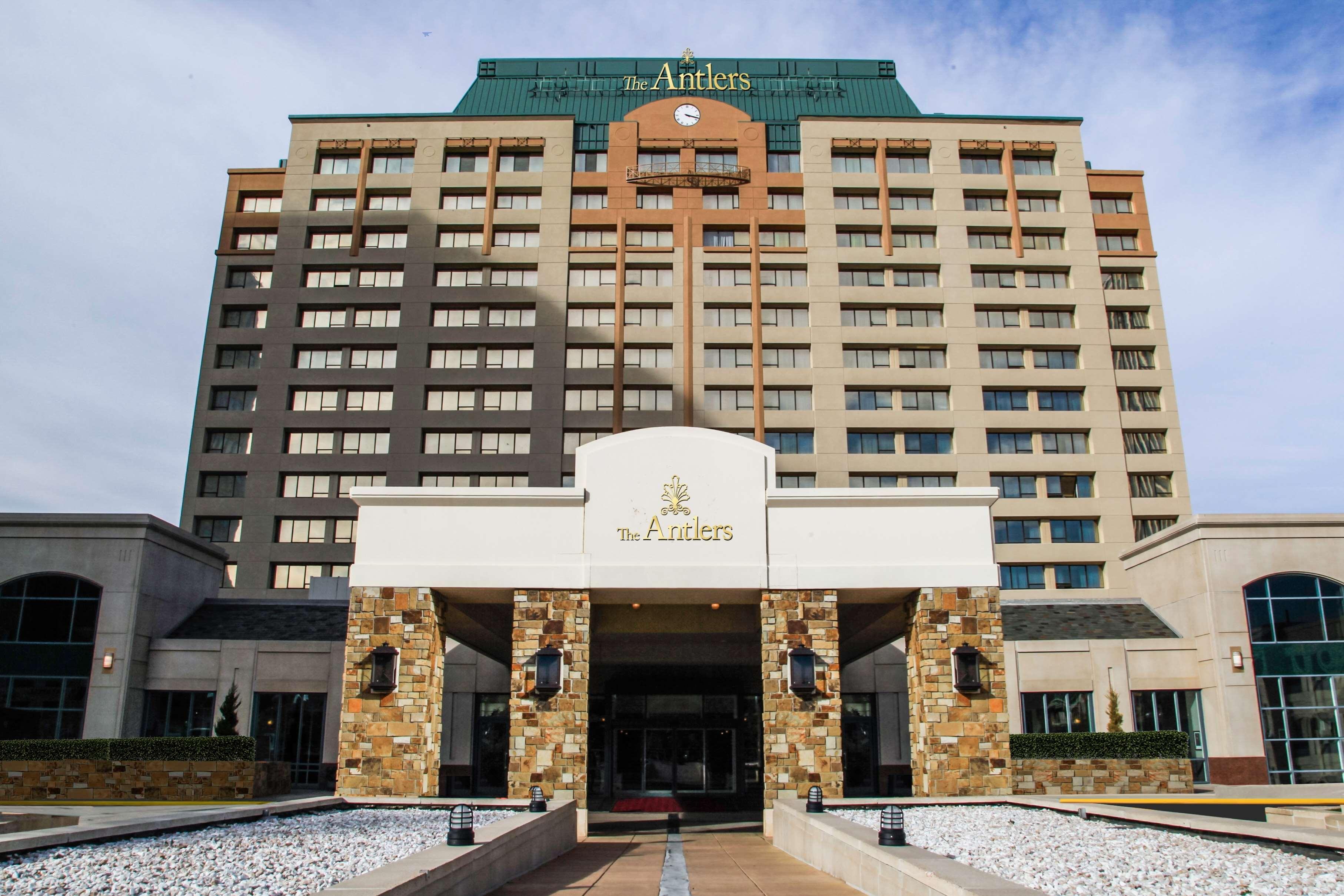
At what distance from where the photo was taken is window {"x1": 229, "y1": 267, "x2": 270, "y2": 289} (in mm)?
55688

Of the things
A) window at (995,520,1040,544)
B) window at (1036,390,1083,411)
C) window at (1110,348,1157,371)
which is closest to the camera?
window at (995,520,1040,544)

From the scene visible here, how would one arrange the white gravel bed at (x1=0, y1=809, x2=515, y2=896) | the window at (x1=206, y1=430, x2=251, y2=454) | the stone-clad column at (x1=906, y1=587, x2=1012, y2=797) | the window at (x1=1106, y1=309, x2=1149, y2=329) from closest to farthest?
the white gravel bed at (x1=0, y1=809, x2=515, y2=896)
the stone-clad column at (x1=906, y1=587, x2=1012, y2=797)
the window at (x1=206, y1=430, x2=251, y2=454)
the window at (x1=1106, y1=309, x2=1149, y2=329)

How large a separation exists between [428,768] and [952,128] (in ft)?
165

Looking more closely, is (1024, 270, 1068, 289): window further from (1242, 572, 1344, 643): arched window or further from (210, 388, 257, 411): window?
(210, 388, 257, 411): window

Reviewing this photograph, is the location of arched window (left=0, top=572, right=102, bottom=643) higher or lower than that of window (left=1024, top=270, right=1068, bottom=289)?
lower

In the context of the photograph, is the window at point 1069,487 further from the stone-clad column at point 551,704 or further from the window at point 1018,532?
the stone-clad column at point 551,704

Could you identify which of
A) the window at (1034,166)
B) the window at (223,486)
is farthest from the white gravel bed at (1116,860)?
the window at (1034,166)

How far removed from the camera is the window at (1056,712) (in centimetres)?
3077

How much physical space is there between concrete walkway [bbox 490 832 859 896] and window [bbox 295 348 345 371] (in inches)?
1616

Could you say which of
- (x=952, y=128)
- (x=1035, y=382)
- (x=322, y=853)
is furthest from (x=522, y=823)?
(x=952, y=128)

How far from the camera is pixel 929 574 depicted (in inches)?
795

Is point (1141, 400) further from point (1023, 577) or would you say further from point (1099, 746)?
point (1099, 746)

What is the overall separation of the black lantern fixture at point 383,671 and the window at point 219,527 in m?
35.8

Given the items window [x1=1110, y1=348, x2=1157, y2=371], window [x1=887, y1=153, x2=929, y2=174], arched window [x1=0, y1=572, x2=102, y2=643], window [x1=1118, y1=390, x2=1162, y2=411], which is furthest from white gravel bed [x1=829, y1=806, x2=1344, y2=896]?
window [x1=887, y1=153, x2=929, y2=174]
